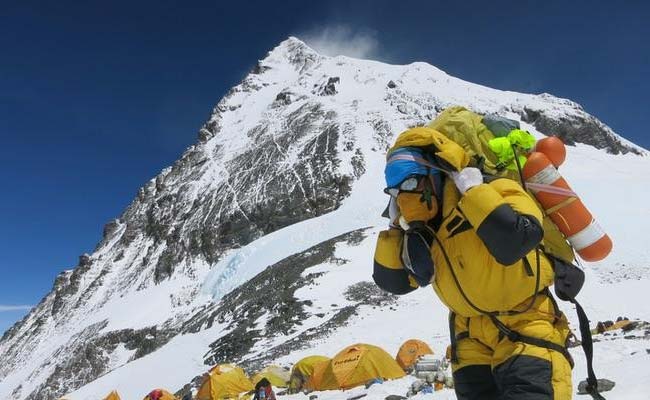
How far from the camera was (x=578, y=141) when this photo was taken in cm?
6838

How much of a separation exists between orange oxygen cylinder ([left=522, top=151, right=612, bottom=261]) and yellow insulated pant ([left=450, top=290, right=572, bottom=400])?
42 cm

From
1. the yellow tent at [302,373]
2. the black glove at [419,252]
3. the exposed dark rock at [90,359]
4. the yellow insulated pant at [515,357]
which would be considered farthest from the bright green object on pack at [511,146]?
the exposed dark rock at [90,359]

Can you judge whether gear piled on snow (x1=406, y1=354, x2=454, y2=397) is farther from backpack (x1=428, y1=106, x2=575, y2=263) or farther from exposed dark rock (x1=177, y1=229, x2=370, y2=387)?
exposed dark rock (x1=177, y1=229, x2=370, y2=387)

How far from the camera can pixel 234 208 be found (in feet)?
216

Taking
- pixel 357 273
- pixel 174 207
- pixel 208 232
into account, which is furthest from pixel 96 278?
pixel 357 273

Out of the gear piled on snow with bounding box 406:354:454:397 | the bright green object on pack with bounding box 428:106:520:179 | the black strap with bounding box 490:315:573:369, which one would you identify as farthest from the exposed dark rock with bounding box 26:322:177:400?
the black strap with bounding box 490:315:573:369

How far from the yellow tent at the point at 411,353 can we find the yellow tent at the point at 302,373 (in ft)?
7.76

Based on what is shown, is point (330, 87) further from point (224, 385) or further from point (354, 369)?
point (354, 369)

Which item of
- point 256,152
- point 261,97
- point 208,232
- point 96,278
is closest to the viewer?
point 208,232

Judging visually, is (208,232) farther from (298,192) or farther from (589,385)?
(589,385)

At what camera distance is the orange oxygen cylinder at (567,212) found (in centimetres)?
307

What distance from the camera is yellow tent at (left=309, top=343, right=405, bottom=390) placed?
14.6 metres

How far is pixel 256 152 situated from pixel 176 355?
43598 mm

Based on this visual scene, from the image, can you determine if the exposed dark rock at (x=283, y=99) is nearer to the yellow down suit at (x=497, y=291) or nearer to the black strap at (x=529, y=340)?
the yellow down suit at (x=497, y=291)
